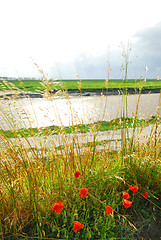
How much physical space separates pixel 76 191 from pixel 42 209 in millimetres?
317

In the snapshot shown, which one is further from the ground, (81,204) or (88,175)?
(88,175)

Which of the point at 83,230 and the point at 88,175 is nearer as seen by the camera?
the point at 83,230

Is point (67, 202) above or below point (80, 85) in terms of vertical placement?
below

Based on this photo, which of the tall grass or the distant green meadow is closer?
the tall grass

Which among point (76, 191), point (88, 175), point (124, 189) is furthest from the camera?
point (124, 189)

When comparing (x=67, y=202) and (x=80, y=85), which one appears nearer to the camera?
(x=67, y=202)

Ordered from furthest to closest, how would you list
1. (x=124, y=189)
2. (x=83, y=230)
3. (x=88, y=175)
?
(x=124, y=189)
(x=88, y=175)
(x=83, y=230)

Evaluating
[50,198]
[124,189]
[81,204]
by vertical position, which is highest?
[50,198]

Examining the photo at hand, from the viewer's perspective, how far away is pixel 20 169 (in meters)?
1.84

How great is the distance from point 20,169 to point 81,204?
0.70 m

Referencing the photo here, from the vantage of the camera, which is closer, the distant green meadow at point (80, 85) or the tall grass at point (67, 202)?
the tall grass at point (67, 202)

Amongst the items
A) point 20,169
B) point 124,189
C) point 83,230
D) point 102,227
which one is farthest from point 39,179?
point 124,189

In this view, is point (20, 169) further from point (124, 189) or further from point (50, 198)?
point (124, 189)

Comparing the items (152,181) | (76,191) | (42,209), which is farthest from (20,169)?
(152,181)
